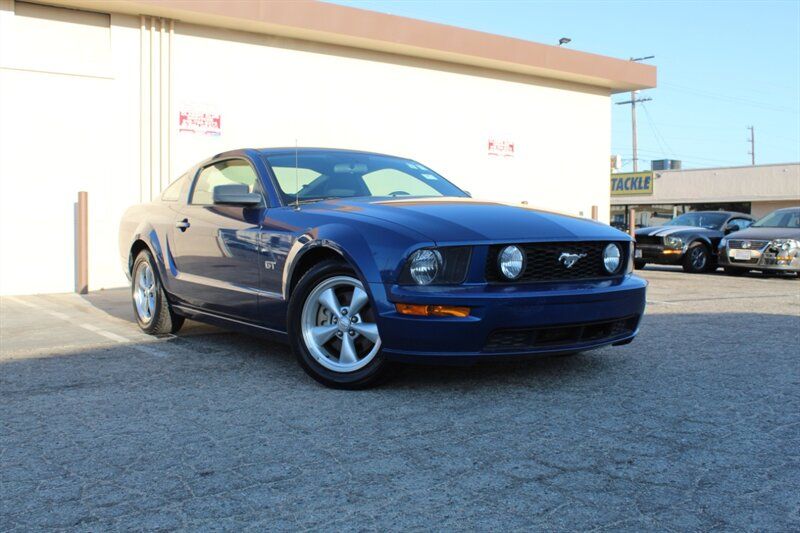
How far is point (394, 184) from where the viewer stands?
5449 millimetres

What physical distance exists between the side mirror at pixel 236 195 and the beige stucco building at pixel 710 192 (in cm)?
3639

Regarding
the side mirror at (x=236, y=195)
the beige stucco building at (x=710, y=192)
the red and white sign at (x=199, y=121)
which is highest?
the beige stucco building at (x=710, y=192)

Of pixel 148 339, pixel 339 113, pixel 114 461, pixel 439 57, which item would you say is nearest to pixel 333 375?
pixel 114 461

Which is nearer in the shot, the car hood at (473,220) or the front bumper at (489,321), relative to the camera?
the front bumper at (489,321)

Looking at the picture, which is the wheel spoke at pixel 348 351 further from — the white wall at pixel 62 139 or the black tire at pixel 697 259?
the black tire at pixel 697 259

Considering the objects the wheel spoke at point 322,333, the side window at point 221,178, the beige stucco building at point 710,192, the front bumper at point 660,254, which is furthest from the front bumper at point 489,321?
the beige stucco building at point 710,192

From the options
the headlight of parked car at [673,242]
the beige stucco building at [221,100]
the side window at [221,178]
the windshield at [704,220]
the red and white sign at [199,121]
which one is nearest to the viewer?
the side window at [221,178]

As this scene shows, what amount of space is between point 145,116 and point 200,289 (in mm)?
6194

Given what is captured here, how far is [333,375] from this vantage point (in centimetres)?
430

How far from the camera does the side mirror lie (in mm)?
4969

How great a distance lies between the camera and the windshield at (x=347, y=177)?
5137mm

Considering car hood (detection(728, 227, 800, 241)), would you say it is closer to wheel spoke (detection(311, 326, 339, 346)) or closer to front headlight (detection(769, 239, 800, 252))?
front headlight (detection(769, 239, 800, 252))

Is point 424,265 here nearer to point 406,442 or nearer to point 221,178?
point 406,442

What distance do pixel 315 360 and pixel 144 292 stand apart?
2.66 meters
